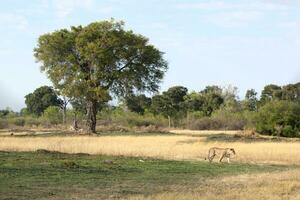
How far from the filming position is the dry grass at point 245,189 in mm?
13977

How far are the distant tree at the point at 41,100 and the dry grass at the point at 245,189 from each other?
87.6 m

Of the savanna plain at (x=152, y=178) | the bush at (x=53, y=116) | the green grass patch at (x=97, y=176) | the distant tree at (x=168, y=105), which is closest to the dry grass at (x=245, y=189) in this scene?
the savanna plain at (x=152, y=178)

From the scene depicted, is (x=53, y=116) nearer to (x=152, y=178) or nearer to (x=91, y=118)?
(x=91, y=118)

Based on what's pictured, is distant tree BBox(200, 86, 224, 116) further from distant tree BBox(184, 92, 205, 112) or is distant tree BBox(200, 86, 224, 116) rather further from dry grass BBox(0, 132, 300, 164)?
dry grass BBox(0, 132, 300, 164)

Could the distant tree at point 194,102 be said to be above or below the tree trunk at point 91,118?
above

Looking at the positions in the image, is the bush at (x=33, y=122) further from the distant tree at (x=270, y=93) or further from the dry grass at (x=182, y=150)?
the dry grass at (x=182, y=150)

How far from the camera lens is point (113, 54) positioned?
4984 cm

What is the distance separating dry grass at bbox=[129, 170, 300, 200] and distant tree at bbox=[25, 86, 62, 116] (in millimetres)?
87551

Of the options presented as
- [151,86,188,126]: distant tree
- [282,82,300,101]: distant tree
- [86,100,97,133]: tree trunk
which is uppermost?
[282,82,300,101]: distant tree

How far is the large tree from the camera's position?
49562 millimetres

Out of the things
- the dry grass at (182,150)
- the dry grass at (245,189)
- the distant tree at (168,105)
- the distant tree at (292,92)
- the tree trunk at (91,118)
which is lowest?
the dry grass at (245,189)

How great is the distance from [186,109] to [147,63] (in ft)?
134

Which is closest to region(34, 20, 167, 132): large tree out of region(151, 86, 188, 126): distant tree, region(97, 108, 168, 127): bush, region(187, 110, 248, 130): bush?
region(187, 110, 248, 130): bush

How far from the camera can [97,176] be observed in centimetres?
1833
